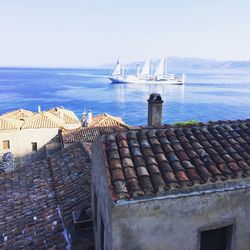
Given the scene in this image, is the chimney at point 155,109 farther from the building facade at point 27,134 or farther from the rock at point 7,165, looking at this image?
the building facade at point 27,134

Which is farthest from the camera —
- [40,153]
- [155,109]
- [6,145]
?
[40,153]

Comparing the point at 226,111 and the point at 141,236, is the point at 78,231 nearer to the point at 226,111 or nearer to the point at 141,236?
the point at 141,236

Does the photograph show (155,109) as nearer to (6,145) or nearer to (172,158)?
(172,158)

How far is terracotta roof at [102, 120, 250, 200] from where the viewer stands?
231 inches

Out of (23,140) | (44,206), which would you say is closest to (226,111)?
(23,140)

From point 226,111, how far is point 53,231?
79253 millimetres

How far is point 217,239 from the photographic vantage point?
6.71 m

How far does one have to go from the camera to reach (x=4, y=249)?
9.32 metres

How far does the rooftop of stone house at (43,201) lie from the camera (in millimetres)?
9703

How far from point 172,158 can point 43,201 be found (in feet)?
24.1

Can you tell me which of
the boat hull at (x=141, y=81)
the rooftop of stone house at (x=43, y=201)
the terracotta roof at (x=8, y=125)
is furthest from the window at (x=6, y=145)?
the boat hull at (x=141, y=81)

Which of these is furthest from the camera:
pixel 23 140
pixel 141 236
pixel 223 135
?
pixel 23 140

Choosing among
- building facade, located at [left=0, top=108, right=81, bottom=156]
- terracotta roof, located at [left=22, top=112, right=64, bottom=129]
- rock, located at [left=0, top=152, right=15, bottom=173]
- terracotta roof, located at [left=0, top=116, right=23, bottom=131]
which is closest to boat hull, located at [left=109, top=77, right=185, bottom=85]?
terracotta roof, located at [left=22, top=112, right=64, bottom=129]

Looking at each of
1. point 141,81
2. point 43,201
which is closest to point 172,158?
point 43,201
